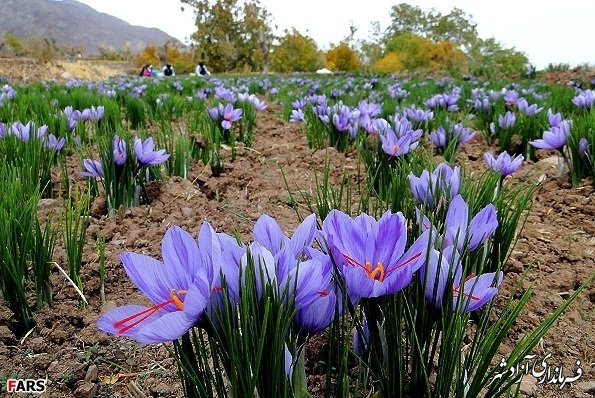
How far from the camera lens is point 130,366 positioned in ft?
4.05

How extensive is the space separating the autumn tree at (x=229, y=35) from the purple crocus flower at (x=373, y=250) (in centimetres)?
3677

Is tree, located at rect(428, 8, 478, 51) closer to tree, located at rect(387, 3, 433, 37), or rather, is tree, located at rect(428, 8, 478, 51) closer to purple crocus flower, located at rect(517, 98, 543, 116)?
tree, located at rect(387, 3, 433, 37)

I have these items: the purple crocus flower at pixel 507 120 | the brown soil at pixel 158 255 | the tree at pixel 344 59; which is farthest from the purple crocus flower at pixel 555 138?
the tree at pixel 344 59

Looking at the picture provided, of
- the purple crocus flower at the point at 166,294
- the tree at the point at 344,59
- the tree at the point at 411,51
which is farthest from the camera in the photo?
the tree at the point at 344,59

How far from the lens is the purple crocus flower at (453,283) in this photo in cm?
77

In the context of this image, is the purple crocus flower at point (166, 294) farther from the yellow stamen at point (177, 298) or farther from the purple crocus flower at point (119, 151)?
the purple crocus flower at point (119, 151)

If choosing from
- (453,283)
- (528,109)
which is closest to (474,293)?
(453,283)

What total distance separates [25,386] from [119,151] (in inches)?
38.3

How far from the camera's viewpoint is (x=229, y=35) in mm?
37781

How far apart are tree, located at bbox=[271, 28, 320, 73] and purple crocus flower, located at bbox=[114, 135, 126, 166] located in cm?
3479

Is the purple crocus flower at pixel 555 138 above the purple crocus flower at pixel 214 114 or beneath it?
above

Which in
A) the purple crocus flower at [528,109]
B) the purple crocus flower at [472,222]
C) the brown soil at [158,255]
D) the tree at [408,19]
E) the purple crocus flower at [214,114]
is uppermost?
the tree at [408,19]

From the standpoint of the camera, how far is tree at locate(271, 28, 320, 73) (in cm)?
3628

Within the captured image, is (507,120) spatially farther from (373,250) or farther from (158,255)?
(373,250)
